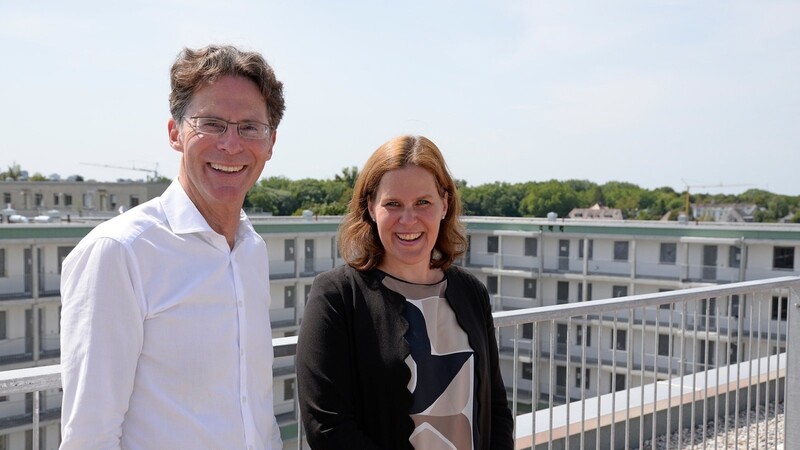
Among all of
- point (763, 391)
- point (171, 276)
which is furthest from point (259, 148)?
point (763, 391)

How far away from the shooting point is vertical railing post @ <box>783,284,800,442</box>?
4840mm

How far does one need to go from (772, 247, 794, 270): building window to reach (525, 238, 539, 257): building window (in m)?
13.7

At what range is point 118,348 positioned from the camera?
5.14ft

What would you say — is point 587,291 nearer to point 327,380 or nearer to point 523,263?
point 523,263

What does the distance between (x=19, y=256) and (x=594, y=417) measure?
35261mm

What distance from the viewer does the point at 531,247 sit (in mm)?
48938

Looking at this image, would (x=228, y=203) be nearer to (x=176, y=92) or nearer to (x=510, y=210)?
(x=176, y=92)

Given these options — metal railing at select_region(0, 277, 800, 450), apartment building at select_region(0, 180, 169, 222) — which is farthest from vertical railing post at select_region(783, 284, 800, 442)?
apartment building at select_region(0, 180, 169, 222)

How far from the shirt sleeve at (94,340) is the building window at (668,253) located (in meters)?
45.6

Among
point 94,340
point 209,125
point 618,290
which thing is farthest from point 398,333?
point 618,290

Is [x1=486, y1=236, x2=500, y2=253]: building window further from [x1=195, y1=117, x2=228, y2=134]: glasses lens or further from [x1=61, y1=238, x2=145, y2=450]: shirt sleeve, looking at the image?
[x1=61, y1=238, x2=145, y2=450]: shirt sleeve

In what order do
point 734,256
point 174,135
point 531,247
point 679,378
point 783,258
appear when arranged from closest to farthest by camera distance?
point 174,135 → point 679,378 → point 783,258 → point 734,256 → point 531,247

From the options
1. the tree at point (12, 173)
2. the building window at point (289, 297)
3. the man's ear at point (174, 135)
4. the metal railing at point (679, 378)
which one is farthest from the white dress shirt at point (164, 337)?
the tree at point (12, 173)

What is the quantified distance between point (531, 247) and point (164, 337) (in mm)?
48119
